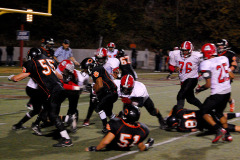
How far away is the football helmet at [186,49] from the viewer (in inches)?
346

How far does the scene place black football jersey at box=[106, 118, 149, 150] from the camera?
6.19m

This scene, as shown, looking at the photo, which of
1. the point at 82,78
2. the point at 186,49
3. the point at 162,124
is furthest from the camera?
the point at 186,49

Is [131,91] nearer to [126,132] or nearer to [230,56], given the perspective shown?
[126,132]

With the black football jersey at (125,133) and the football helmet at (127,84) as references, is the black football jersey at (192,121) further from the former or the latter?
the black football jersey at (125,133)

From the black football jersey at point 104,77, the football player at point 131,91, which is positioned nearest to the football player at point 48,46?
the black football jersey at point 104,77

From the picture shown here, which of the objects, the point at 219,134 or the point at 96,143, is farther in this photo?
the point at 96,143

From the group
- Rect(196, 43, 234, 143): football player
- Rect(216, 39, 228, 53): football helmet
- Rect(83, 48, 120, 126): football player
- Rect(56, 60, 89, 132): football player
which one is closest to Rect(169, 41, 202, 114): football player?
Rect(216, 39, 228, 53): football helmet

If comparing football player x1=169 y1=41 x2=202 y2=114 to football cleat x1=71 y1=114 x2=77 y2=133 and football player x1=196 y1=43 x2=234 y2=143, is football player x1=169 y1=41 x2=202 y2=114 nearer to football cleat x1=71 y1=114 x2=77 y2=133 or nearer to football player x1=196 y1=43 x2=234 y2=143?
football player x1=196 y1=43 x2=234 y2=143

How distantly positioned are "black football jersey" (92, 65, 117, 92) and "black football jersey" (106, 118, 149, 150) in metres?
1.68

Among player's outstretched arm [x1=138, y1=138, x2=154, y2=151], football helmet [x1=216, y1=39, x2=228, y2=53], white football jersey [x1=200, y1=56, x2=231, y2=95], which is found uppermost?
football helmet [x1=216, y1=39, x2=228, y2=53]

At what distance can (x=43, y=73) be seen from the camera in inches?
280

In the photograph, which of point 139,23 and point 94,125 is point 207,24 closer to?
point 139,23

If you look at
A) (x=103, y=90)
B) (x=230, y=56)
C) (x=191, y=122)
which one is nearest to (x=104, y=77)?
(x=103, y=90)

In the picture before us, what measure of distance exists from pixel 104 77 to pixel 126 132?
203 cm
